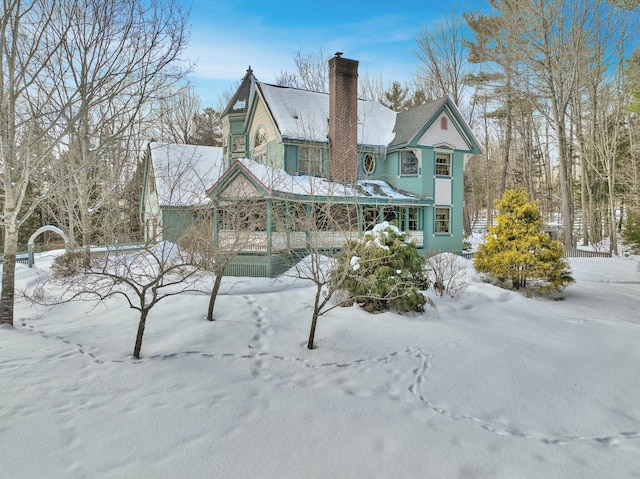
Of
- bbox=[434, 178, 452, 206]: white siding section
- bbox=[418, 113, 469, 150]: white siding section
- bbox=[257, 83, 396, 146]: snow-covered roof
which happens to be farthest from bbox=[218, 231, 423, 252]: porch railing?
bbox=[418, 113, 469, 150]: white siding section

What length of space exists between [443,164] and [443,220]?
104 inches

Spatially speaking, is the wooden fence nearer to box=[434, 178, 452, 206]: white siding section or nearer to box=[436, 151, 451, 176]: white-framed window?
box=[434, 178, 452, 206]: white siding section

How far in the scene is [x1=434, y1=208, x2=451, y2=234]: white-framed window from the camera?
18.0 meters

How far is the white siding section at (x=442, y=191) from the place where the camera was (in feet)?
58.7

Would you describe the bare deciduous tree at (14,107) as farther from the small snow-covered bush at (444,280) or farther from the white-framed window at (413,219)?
the white-framed window at (413,219)

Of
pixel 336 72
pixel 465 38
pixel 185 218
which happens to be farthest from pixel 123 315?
pixel 465 38

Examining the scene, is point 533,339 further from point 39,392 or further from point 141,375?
point 39,392

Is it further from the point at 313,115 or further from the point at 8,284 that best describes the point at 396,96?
the point at 8,284

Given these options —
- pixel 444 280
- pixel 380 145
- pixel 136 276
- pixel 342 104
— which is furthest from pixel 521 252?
pixel 136 276

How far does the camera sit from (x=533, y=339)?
288 inches

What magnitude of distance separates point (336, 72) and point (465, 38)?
47.0ft

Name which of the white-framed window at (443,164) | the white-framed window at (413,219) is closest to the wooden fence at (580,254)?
the white-framed window at (413,219)

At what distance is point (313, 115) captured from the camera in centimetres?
1697

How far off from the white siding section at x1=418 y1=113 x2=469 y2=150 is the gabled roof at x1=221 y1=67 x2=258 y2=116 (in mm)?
9145
